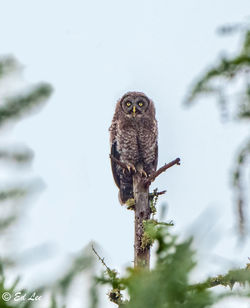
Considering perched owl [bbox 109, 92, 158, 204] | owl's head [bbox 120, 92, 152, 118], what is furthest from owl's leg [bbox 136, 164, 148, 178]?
owl's head [bbox 120, 92, 152, 118]

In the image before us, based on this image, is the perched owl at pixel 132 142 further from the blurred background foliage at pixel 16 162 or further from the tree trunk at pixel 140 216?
the blurred background foliage at pixel 16 162

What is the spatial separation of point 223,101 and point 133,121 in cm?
914

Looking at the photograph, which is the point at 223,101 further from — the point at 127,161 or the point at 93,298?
the point at 127,161

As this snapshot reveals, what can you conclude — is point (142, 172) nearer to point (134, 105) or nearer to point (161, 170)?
point (134, 105)

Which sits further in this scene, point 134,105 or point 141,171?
point 134,105

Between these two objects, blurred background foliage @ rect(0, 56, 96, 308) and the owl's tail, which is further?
the owl's tail

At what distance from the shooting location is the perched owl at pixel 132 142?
33.4 feet

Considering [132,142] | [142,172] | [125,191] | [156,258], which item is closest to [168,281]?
[156,258]

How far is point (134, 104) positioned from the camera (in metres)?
11.1

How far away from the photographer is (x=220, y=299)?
1.39 meters

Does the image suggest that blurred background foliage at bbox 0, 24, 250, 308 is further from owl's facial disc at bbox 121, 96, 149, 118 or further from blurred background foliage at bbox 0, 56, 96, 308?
owl's facial disc at bbox 121, 96, 149, 118

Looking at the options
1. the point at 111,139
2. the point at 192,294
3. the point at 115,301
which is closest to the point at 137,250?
the point at 115,301

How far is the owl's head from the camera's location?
35.6 ft

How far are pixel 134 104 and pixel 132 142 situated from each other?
1.14m
